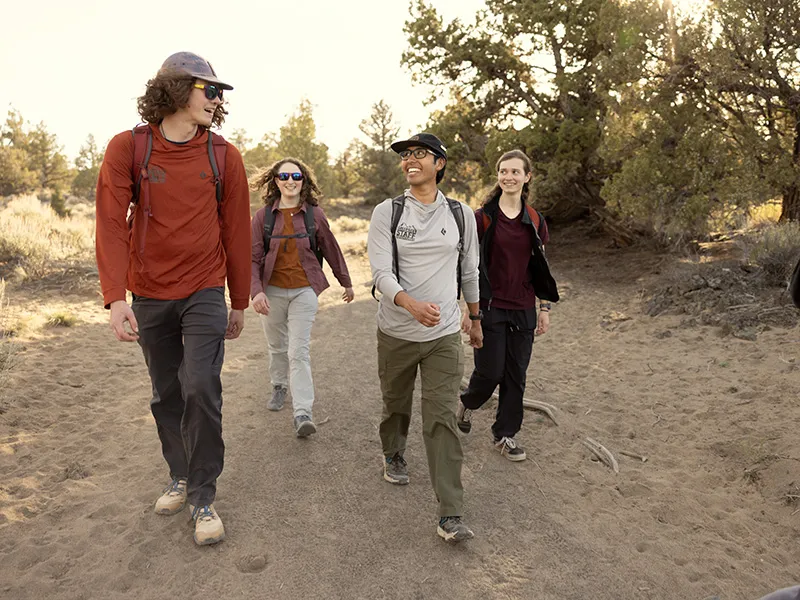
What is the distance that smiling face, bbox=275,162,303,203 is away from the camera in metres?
5.37

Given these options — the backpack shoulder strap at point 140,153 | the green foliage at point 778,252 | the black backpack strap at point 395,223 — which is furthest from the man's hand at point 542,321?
the green foliage at point 778,252

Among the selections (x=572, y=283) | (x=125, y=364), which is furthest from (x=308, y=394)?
(x=572, y=283)

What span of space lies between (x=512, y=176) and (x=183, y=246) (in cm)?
235

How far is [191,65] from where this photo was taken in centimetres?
330

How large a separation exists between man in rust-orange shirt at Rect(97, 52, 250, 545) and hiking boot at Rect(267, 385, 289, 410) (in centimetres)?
214

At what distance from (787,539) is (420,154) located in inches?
123

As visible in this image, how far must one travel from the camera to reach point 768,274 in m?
8.82

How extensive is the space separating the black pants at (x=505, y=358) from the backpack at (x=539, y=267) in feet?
0.53

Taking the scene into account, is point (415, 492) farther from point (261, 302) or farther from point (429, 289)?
point (261, 302)

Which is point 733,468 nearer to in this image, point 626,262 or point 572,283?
point 572,283

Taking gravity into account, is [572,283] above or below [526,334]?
below

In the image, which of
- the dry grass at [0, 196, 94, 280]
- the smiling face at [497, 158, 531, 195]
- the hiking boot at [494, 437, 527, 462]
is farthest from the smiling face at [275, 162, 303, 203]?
the dry grass at [0, 196, 94, 280]

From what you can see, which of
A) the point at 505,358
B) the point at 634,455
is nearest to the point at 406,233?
the point at 505,358

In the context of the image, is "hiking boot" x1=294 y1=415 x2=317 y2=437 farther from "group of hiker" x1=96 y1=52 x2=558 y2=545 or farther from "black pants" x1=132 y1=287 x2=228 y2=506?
"black pants" x1=132 y1=287 x2=228 y2=506
